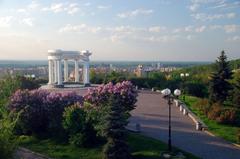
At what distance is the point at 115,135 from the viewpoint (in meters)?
14.9

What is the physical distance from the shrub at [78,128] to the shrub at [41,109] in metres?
1.38

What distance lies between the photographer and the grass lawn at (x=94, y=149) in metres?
15.5

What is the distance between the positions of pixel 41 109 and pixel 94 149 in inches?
171

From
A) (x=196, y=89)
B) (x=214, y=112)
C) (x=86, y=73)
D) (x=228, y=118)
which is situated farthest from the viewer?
(x=86, y=73)

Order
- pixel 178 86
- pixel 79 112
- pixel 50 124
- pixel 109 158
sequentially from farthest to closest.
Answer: pixel 178 86 → pixel 50 124 → pixel 79 112 → pixel 109 158

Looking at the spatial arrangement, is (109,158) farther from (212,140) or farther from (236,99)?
(236,99)

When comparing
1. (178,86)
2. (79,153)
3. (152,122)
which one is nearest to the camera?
(79,153)

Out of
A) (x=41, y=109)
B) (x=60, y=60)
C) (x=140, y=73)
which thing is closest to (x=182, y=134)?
(x=41, y=109)

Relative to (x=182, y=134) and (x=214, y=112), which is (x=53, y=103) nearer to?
(x=182, y=134)

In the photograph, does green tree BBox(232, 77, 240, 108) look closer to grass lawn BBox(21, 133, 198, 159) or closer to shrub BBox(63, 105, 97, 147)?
grass lawn BBox(21, 133, 198, 159)

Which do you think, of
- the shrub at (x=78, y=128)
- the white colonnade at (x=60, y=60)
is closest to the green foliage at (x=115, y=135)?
the shrub at (x=78, y=128)

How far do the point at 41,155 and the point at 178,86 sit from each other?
24096 mm

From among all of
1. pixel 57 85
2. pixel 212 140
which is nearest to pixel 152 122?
pixel 212 140

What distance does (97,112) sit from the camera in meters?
16.9
